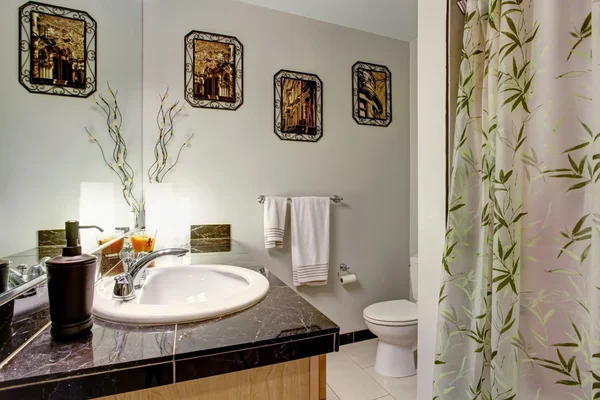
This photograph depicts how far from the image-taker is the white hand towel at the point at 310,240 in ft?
7.08

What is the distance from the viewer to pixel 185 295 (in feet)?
3.83

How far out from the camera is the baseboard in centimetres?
239

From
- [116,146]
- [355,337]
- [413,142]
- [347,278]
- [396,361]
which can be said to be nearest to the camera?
[116,146]

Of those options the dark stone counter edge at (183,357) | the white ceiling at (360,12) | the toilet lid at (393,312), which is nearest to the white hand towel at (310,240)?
the toilet lid at (393,312)

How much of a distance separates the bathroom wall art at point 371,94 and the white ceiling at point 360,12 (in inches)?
11.2

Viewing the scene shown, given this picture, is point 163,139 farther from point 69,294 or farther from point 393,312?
point 393,312

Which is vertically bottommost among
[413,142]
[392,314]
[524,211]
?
[392,314]

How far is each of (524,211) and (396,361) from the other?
5.21 ft

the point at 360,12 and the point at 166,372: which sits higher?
the point at 360,12

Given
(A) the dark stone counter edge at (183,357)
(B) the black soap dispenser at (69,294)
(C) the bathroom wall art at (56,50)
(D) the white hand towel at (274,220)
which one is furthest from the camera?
(D) the white hand towel at (274,220)

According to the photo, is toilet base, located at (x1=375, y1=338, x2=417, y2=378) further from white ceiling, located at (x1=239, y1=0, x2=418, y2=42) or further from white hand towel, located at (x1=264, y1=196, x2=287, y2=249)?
white ceiling, located at (x1=239, y1=0, x2=418, y2=42)

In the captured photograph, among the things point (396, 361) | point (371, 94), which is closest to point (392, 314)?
point (396, 361)

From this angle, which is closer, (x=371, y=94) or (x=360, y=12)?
(x=360, y=12)

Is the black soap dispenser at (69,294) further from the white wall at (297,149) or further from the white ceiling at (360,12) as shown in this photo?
the white ceiling at (360,12)
